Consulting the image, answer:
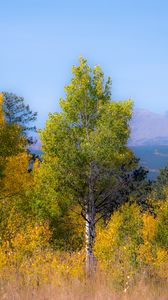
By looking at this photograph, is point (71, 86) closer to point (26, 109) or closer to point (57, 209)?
point (57, 209)

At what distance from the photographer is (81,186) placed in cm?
3225

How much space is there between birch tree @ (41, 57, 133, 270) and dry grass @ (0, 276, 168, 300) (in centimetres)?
1840

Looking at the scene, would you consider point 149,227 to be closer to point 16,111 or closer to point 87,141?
point 87,141

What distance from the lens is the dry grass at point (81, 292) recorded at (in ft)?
35.2

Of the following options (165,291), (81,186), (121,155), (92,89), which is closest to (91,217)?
(81,186)

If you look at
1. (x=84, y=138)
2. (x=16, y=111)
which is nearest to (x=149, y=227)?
(x=84, y=138)

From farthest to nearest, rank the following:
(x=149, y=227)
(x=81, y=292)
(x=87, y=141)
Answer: (x=149, y=227) < (x=87, y=141) < (x=81, y=292)

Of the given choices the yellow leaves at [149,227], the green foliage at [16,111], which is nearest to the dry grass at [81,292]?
the yellow leaves at [149,227]

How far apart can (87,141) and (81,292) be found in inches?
782

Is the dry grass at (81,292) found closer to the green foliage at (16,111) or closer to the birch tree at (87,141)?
the birch tree at (87,141)

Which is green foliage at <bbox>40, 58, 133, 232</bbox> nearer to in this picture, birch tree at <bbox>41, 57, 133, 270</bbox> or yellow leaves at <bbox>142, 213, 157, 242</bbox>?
birch tree at <bbox>41, 57, 133, 270</bbox>

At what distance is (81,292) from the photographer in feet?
37.3

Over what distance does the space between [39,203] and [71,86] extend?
10491mm

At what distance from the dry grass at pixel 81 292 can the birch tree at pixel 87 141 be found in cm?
1840
